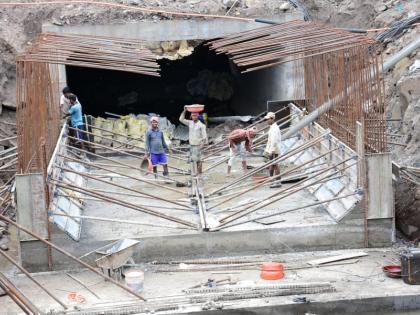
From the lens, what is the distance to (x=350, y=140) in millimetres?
14219

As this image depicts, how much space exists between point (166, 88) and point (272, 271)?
18689 millimetres

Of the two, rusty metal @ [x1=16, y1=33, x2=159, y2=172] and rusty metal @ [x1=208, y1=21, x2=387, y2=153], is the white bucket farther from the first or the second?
rusty metal @ [x1=208, y1=21, x2=387, y2=153]

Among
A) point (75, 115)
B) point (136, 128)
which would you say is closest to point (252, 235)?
point (75, 115)

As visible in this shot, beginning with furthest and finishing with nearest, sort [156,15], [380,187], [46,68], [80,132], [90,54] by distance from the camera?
[156,15] → [80,132] → [46,68] → [90,54] → [380,187]

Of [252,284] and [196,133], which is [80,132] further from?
[252,284]

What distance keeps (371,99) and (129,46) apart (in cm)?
548

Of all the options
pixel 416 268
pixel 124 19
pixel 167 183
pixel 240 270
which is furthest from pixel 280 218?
pixel 124 19

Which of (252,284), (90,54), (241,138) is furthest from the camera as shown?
Answer: (241,138)

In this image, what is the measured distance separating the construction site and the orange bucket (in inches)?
1.0

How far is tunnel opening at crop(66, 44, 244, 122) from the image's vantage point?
27.5 metres

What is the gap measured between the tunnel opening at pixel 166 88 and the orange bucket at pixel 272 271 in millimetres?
15419

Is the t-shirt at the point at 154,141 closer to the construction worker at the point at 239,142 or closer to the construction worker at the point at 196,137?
the construction worker at the point at 196,137

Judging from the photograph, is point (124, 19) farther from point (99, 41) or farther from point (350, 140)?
point (350, 140)

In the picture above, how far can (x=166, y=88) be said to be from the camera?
29.8m
